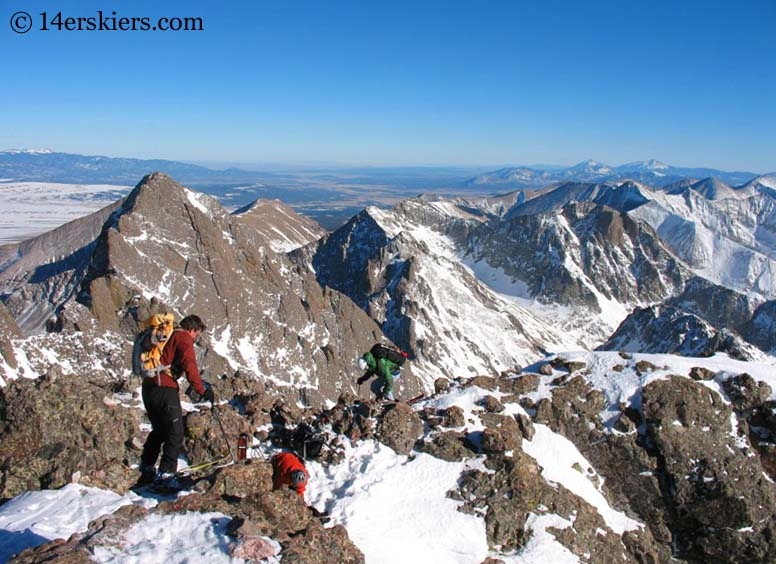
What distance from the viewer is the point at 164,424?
14.1 m

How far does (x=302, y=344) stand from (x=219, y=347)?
1964 cm

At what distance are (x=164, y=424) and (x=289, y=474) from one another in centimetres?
378

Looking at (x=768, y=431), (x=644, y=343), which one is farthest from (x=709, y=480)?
(x=644, y=343)

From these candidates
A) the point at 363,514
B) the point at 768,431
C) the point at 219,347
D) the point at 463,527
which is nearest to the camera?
the point at 363,514

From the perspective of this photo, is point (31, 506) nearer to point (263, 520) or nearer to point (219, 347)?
point (263, 520)

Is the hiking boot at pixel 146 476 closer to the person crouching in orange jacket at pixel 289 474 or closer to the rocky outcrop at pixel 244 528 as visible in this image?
the rocky outcrop at pixel 244 528

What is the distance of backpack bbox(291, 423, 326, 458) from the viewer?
19938 mm

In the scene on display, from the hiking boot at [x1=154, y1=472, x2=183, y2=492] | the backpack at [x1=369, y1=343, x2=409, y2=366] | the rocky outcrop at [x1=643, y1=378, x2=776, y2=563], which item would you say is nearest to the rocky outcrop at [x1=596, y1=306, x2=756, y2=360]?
the rocky outcrop at [x1=643, y1=378, x2=776, y2=563]

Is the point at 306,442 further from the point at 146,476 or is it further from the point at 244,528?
the point at 244,528

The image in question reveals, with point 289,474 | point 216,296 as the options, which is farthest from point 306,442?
point 216,296

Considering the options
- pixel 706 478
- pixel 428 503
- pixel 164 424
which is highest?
pixel 164 424

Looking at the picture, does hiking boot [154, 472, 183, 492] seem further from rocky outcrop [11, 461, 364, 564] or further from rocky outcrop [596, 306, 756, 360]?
rocky outcrop [596, 306, 756, 360]

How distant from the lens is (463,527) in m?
19.2

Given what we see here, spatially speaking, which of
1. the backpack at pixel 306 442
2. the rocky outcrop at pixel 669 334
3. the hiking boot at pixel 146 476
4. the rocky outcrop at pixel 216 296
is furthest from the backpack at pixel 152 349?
the rocky outcrop at pixel 669 334
